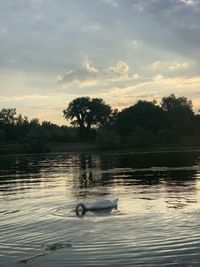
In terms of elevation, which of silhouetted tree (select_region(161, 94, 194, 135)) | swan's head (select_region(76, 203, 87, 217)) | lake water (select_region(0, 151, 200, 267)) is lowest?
lake water (select_region(0, 151, 200, 267))

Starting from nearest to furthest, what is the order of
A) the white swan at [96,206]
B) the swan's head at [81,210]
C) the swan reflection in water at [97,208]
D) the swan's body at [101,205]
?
the swan's head at [81,210] → the swan reflection in water at [97,208] → the white swan at [96,206] → the swan's body at [101,205]

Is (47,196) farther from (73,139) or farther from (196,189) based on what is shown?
(73,139)

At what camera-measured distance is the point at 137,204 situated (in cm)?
2862

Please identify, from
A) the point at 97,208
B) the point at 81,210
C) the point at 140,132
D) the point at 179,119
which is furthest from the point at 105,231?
the point at 179,119

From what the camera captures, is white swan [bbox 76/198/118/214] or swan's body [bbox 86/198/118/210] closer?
white swan [bbox 76/198/118/214]

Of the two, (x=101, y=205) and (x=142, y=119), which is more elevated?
(x=142, y=119)

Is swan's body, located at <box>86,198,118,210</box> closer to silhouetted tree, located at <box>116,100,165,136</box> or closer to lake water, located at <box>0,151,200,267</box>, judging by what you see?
lake water, located at <box>0,151,200,267</box>

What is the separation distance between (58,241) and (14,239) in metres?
1.81

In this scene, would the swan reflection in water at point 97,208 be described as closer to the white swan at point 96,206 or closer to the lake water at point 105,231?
the white swan at point 96,206

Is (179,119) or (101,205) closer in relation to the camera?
(101,205)

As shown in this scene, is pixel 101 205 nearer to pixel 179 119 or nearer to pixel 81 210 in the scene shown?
pixel 81 210

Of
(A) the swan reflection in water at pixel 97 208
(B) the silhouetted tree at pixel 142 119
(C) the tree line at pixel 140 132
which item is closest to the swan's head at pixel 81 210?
(A) the swan reflection in water at pixel 97 208

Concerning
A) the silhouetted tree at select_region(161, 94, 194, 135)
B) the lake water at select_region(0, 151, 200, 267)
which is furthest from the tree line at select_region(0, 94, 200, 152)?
the lake water at select_region(0, 151, 200, 267)

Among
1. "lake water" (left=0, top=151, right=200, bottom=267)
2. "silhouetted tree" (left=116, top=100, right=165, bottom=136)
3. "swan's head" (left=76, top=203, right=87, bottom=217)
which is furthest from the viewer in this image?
"silhouetted tree" (left=116, top=100, right=165, bottom=136)
